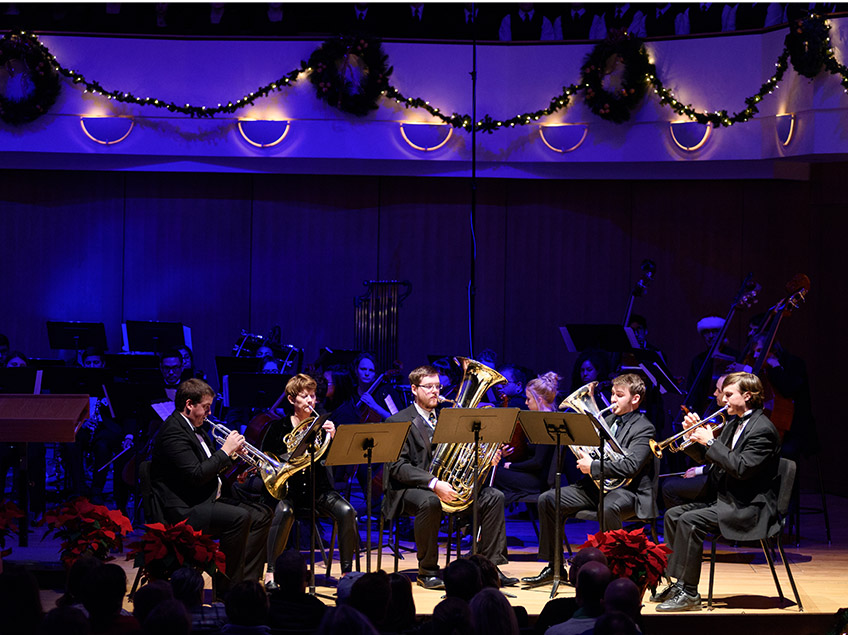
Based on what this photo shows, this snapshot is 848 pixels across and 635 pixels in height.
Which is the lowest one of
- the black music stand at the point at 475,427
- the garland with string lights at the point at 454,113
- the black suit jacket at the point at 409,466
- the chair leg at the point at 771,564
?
the chair leg at the point at 771,564

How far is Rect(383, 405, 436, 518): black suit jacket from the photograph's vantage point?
6723 mm

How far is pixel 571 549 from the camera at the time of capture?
7.75m

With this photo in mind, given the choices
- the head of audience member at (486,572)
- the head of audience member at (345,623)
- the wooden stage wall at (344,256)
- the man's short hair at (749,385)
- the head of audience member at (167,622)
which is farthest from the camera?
the wooden stage wall at (344,256)

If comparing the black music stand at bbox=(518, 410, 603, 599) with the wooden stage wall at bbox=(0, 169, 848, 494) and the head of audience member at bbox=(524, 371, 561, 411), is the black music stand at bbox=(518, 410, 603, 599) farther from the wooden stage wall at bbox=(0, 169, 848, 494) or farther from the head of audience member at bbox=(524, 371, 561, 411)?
the wooden stage wall at bbox=(0, 169, 848, 494)

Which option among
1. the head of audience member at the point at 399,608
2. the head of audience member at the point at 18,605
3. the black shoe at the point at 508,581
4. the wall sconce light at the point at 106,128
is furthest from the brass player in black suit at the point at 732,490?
the wall sconce light at the point at 106,128

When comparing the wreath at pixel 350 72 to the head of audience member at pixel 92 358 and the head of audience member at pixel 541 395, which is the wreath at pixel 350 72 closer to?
the head of audience member at pixel 92 358

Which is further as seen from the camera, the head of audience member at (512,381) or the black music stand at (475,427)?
the head of audience member at (512,381)

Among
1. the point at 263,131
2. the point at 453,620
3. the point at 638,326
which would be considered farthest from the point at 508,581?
the point at 263,131

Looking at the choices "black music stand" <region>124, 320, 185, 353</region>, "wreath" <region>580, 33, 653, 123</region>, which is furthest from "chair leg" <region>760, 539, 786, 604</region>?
"black music stand" <region>124, 320, 185, 353</region>

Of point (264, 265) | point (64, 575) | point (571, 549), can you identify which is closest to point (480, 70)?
point (264, 265)

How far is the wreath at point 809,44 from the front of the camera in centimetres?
949

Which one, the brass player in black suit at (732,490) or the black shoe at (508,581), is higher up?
the brass player in black suit at (732,490)

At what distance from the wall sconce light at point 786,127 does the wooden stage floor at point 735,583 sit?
3530mm

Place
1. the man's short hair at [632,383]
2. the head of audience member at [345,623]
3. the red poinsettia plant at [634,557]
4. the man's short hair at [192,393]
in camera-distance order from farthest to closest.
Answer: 1. the man's short hair at [632,383]
2. the man's short hair at [192,393]
3. the red poinsettia plant at [634,557]
4. the head of audience member at [345,623]
